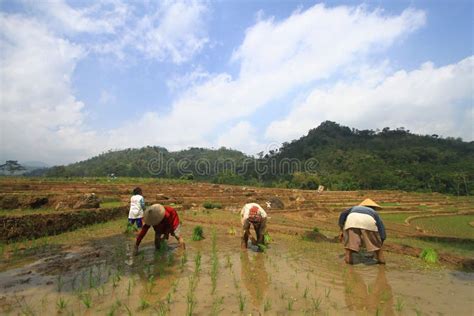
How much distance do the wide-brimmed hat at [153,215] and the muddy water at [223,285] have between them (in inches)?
35.3

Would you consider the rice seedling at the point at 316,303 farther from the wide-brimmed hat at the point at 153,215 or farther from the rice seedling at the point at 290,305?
the wide-brimmed hat at the point at 153,215

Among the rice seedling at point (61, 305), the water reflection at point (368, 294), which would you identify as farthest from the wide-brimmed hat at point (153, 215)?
the water reflection at point (368, 294)

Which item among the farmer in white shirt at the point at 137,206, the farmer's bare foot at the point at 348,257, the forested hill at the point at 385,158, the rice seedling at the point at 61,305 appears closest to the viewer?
the rice seedling at the point at 61,305

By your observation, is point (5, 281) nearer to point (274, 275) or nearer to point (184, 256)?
point (184, 256)

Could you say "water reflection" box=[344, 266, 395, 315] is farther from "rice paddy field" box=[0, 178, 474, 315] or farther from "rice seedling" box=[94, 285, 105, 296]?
"rice seedling" box=[94, 285, 105, 296]

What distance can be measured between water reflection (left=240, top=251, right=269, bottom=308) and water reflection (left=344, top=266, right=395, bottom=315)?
1484 millimetres

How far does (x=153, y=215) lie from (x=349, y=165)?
72021 mm

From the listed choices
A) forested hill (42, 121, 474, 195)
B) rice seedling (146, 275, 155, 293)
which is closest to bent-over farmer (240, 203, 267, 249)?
rice seedling (146, 275, 155, 293)

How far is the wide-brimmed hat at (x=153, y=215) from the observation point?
26.8 ft

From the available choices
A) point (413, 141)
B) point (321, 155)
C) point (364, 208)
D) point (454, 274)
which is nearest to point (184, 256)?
point (364, 208)

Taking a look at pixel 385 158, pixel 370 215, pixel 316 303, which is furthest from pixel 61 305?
pixel 385 158

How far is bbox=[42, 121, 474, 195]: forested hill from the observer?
205ft

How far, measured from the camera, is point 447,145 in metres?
94.4

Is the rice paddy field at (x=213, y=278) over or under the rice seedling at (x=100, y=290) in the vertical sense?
under
